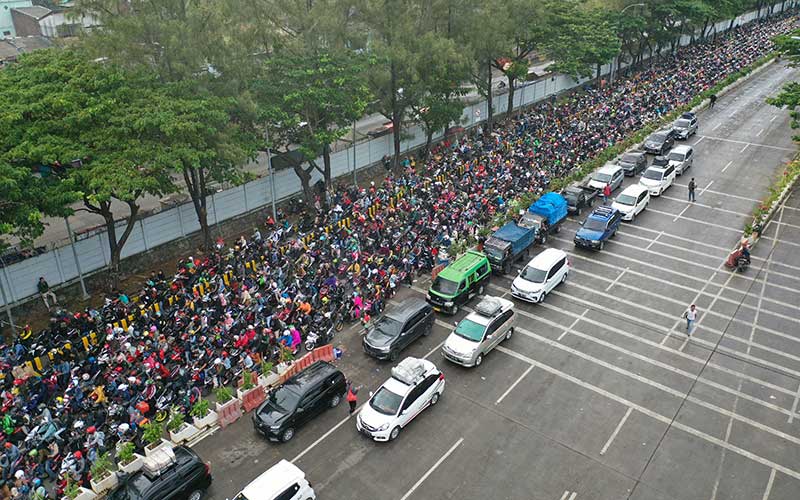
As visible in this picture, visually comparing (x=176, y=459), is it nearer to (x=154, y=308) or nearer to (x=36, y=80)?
(x=154, y=308)

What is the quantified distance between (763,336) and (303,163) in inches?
1060

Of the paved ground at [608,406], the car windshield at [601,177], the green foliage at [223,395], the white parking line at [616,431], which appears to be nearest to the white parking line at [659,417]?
the paved ground at [608,406]

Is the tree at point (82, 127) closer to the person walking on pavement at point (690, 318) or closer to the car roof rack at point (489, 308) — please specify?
the car roof rack at point (489, 308)

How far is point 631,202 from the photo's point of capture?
34531 millimetres

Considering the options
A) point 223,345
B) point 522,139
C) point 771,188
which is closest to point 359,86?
point 522,139

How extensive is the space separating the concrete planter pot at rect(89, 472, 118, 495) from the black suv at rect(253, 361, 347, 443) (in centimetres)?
422

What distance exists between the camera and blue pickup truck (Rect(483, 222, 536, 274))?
28812 mm

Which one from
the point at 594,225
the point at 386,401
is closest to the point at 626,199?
the point at 594,225

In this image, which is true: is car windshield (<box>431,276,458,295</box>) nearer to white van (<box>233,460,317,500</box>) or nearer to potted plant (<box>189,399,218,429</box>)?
potted plant (<box>189,399,218,429</box>)

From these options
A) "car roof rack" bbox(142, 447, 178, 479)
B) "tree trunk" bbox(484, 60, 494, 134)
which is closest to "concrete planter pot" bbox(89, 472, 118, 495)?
"car roof rack" bbox(142, 447, 178, 479)

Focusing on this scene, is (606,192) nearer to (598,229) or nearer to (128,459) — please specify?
(598,229)

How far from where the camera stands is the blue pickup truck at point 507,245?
2881 centimetres

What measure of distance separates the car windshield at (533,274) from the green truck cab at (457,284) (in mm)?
1749

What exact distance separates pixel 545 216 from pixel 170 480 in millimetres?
22684
